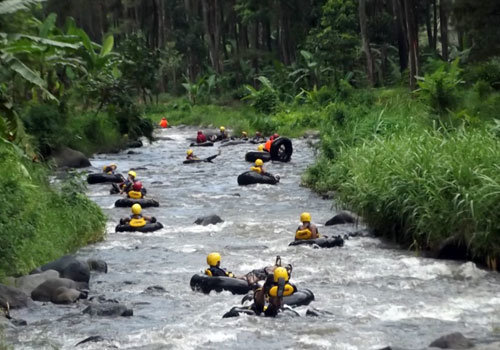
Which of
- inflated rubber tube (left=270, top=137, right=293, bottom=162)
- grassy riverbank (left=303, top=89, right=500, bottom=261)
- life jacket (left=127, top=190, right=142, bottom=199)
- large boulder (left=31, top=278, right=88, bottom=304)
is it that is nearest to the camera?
large boulder (left=31, top=278, right=88, bottom=304)

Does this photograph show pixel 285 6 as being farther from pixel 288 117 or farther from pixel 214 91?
pixel 288 117

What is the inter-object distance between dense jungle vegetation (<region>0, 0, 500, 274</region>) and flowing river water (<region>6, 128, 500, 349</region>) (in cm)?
80

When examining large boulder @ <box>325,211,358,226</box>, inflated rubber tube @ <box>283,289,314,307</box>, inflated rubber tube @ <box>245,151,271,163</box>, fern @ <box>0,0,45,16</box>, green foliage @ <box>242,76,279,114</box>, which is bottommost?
inflated rubber tube @ <box>245,151,271,163</box>

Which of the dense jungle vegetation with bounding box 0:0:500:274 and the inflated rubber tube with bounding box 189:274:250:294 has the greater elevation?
the dense jungle vegetation with bounding box 0:0:500:274

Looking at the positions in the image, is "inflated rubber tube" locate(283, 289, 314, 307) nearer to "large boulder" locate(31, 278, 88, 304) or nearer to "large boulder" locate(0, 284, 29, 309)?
"large boulder" locate(31, 278, 88, 304)

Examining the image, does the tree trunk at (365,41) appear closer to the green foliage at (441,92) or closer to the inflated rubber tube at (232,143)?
the inflated rubber tube at (232,143)

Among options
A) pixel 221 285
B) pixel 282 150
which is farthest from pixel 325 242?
pixel 282 150

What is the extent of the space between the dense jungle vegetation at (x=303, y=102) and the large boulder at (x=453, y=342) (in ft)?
11.4

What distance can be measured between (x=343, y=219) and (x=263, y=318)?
615 cm

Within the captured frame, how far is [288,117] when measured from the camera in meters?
35.3

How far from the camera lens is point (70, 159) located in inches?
1015

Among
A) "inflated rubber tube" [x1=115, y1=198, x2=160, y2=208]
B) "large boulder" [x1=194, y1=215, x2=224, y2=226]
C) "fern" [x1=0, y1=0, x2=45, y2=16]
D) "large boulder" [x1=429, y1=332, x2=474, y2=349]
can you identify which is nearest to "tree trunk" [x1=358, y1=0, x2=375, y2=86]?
"inflated rubber tube" [x1=115, y1=198, x2=160, y2=208]

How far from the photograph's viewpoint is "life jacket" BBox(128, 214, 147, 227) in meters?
15.6

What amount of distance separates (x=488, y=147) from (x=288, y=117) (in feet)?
73.4
